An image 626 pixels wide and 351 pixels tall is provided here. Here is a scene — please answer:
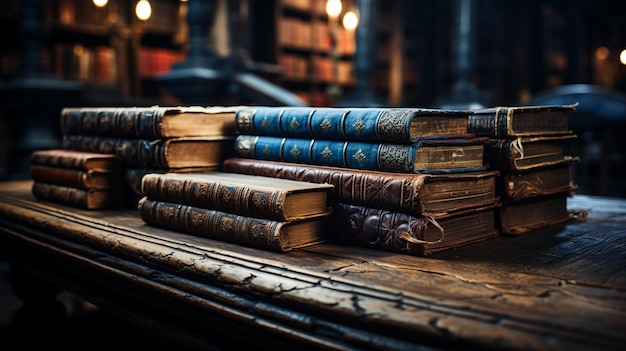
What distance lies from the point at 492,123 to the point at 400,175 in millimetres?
365

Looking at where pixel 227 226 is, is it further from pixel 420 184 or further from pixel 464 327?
pixel 464 327

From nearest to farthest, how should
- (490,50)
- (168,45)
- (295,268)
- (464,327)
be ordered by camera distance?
(464,327) < (295,268) < (168,45) < (490,50)

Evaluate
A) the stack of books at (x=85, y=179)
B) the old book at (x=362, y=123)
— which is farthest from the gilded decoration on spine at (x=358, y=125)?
the stack of books at (x=85, y=179)

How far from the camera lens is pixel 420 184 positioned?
4.25ft

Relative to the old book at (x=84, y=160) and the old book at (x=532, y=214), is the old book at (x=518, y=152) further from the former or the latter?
the old book at (x=84, y=160)

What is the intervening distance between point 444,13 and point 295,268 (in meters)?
10.8

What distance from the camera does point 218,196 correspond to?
148 cm

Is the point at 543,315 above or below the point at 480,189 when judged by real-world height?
below

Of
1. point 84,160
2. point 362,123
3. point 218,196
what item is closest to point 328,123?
point 362,123

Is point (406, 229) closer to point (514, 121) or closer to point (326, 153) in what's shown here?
point (326, 153)

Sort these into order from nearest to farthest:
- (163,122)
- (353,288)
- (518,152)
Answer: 1. (353,288)
2. (518,152)
3. (163,122)

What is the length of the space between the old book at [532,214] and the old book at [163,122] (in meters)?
0.90

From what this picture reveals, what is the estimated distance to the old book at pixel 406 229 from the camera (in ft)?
4.37

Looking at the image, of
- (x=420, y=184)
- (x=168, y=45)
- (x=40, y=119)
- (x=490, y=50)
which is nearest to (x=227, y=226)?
(x=420, y=184)
